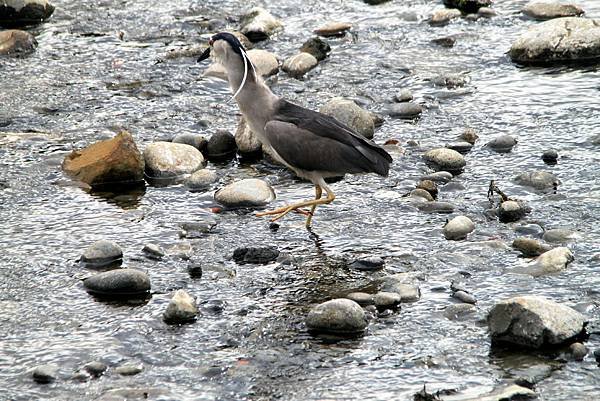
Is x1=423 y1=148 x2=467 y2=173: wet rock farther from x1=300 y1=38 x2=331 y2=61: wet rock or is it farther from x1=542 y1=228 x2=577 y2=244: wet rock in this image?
x1=300 y1=38 x2=331 y2=61: wet rock

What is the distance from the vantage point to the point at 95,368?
6.31 meters

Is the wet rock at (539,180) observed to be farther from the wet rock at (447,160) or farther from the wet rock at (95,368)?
the wet rock at (95,368)

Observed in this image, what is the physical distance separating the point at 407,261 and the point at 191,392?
2221 mm

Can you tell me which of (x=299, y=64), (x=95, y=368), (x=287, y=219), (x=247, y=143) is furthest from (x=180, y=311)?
(x=299, y=64)

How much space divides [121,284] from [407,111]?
4150 mm

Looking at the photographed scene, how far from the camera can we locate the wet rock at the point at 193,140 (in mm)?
9969

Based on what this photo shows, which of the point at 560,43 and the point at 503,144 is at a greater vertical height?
the point at 560,43

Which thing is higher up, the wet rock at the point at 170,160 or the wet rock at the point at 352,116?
the wet rock at the point at 352,116

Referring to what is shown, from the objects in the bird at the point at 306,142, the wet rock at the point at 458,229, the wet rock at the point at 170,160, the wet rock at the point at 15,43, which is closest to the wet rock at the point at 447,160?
the bird at the point at 306,142

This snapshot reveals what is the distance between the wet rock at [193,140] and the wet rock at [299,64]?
2.04 m

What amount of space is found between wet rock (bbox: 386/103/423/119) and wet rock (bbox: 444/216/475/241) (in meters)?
2.56

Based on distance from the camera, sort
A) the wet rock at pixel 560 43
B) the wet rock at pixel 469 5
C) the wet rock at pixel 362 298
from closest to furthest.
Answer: the wet rock at pixel 362 298
the wet rock at pixel 560 43
the wet rock at pixel 469 5

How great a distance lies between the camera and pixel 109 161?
30.2 ft

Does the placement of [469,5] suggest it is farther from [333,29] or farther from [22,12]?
[22,12]
